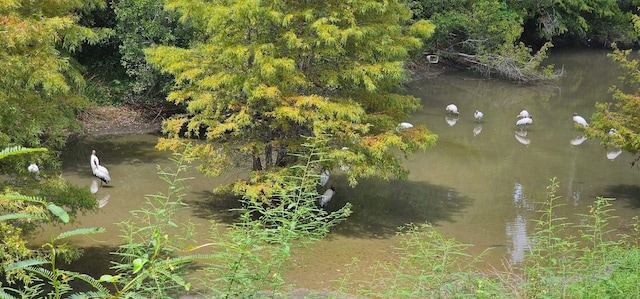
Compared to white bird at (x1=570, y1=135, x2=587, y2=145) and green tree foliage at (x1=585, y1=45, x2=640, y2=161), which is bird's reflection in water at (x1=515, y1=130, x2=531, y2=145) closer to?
white bird at (x1=570, y1=135, x2=587, y2=145)

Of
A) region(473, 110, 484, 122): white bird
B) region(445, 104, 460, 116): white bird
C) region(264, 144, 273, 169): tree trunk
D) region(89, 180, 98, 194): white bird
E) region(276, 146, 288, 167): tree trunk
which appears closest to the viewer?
region(276, 146, 288, 167): tree trunk

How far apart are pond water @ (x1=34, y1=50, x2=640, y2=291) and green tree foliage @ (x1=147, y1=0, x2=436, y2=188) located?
1090 mm

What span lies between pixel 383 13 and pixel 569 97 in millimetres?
14798

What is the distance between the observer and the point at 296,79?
10.9 metres

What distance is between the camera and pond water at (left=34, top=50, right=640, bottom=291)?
35.0ft

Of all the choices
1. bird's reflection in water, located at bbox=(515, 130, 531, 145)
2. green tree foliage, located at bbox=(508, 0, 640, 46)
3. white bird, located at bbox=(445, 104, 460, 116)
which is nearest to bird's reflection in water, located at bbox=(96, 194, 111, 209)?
bird's reflection in water, located at bbox=(515, 130, 531, 145)

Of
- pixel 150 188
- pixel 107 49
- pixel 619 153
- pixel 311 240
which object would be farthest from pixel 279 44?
pixel 107 49

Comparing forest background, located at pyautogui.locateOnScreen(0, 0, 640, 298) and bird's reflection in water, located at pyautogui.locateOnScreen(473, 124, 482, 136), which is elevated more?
forest background, located at pyautogui.locateOnScreen(0, 0, 640, 298)

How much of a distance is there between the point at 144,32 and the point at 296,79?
7.52 metres

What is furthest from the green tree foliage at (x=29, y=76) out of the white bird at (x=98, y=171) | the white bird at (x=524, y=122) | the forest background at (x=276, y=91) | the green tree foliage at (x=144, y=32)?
the white bird at (x=524, y=122)

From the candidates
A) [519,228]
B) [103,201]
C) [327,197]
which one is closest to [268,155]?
[327,197]

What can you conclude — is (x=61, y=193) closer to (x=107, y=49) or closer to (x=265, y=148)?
(x=265, y=148)

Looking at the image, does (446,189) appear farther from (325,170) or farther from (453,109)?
(453,109)

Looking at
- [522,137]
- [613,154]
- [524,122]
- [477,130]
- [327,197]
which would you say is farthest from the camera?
[477,130]
